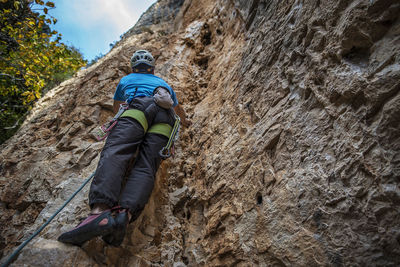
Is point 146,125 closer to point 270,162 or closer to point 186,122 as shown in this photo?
point 186,122

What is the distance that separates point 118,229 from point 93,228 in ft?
0.73

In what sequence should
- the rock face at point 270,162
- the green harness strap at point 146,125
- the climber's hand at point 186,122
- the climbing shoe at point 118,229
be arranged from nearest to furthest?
1. the rock face at point 270,162
2. the climbing shoe at point 118,229
3. the green harness strap at point 146,125
4. the climber's hand at point 186,122

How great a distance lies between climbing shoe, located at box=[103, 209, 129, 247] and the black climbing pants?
3.7 inches

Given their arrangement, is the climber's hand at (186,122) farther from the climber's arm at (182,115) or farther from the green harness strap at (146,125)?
the green harness strap at (146,125)

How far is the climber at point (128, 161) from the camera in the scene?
2.19 meters

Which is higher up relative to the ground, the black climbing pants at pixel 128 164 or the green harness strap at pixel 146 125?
the green harness strap at pixel 146 125

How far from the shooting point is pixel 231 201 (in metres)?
2.64

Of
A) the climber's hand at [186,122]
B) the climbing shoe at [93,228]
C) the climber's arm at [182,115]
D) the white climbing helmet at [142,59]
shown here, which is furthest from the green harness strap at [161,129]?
the white climbing helmet at [142,59]

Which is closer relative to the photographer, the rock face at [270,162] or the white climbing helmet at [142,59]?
the rock face at [270,162]

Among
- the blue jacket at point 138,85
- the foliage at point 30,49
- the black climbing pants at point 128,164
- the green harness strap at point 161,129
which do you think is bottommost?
the black climbing pants at point 128,164

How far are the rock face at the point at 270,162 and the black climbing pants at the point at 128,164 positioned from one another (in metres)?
0.55

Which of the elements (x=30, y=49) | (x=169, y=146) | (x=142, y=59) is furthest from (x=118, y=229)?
(x=30, y=49)

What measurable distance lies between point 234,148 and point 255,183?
66 centimetres

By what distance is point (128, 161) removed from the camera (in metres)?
2.66
